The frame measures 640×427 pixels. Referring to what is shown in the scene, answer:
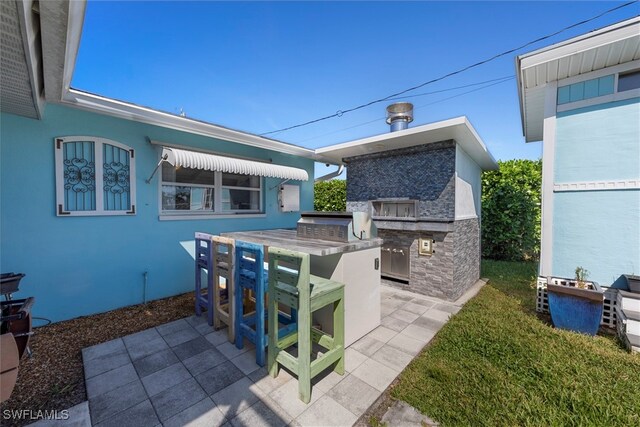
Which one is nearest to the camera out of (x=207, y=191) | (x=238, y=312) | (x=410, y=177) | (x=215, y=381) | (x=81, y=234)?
(x=215, y=381)

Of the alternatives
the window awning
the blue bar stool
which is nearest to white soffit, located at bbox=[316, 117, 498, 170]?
the window awning

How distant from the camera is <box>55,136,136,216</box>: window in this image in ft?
15.9

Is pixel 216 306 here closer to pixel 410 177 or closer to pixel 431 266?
pixel 431 266

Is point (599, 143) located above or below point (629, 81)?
below

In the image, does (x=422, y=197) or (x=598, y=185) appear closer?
(x=598, y=185)

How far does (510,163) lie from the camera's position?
10.9 m

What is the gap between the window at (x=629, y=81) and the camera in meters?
4.56

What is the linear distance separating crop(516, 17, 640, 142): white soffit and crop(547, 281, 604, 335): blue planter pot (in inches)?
173

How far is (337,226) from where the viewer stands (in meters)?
4.08

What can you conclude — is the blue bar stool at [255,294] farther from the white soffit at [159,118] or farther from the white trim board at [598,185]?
the white trim board at [598,185]

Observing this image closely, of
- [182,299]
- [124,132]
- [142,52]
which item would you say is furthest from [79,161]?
[142,52]

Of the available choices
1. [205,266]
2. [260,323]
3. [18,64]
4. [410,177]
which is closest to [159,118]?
[18,64]

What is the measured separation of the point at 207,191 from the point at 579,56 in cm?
914

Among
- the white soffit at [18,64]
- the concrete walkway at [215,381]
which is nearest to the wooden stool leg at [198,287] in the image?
the concrete walkway at [215,381]
